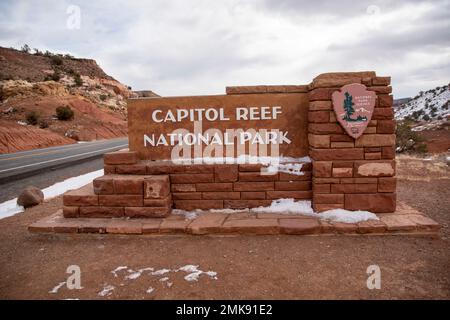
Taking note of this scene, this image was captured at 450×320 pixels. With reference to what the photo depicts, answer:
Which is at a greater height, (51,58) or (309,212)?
(51,58)

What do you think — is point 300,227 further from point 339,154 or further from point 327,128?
point 327,128

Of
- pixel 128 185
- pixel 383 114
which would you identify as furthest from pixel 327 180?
pixel 128 185

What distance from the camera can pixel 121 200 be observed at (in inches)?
187

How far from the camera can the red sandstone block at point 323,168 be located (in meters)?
4.57

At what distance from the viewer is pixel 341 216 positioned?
14.7 feet

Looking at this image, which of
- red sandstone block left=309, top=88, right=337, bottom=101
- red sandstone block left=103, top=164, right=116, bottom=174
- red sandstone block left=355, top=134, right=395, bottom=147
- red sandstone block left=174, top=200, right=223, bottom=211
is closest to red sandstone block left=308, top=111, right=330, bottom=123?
red sandstone block left=309, top=88, right=337, bottom=101

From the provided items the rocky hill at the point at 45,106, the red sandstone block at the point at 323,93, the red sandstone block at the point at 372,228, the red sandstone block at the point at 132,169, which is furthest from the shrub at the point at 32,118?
the red sandstone block at the point at 372,228

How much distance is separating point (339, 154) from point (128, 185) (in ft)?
9.91

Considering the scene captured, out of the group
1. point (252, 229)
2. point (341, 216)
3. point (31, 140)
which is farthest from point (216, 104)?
point (31, 140)

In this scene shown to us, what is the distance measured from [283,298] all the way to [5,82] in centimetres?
4112

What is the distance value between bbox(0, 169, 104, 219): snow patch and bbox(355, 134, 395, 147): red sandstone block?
5.97 meters

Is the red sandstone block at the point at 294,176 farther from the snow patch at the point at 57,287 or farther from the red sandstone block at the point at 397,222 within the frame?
the snow patch at the point at 57,287

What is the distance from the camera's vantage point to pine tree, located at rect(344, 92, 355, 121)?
445 cm
